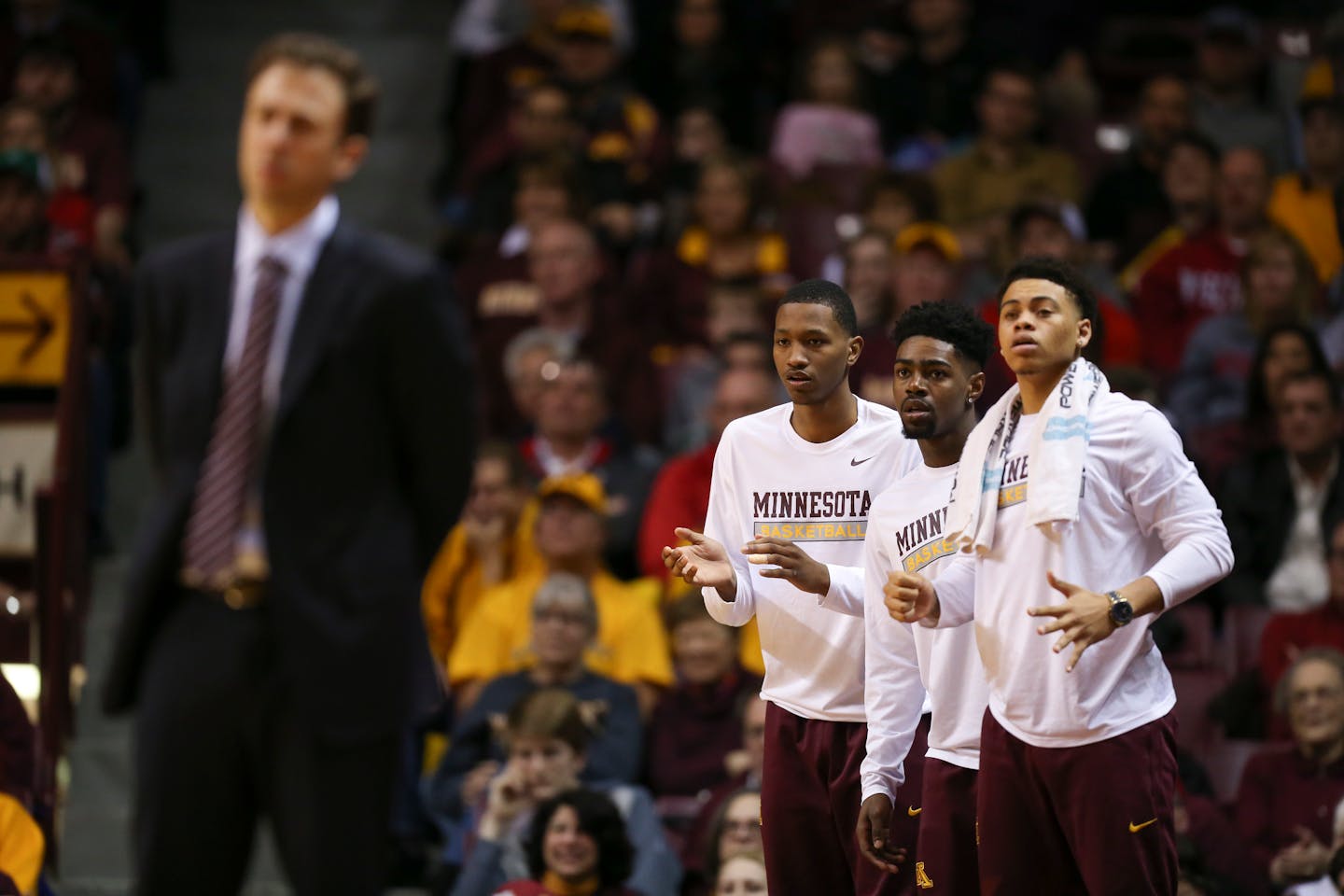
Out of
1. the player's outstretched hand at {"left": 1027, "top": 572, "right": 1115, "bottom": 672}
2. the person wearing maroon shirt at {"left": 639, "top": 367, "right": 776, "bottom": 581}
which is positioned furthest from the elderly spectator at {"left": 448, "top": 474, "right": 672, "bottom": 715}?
the player's outstretched hand at {"left": 1027, "top": 572, "right": 1115, "bottom": 672}

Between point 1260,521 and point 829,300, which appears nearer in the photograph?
point 829,300

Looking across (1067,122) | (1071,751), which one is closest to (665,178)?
(1067,122)

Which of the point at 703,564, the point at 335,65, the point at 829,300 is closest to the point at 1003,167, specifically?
the point at 829,300

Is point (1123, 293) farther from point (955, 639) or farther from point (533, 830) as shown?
point (955, 639)

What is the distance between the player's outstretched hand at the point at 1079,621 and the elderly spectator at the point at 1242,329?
15.1ft

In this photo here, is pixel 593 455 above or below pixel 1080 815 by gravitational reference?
above

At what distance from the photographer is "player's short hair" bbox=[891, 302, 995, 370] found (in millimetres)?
4406

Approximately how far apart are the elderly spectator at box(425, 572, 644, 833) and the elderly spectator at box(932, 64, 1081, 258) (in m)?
3.86

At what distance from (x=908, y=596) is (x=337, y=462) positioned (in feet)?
4.10

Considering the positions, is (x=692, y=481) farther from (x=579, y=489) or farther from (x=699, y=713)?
(x=699, y=713)

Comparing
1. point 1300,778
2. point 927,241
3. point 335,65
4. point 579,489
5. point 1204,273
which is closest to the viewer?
point 335,65

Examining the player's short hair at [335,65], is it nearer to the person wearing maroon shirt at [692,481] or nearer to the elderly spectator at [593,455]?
the person wearing maroon shirt at [692,481]

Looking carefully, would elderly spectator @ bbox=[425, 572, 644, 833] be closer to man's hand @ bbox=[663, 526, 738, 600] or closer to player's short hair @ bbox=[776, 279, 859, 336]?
man's hand @ bbox=[663, 526, 738, 600]

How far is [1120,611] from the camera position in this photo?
12.6ft
